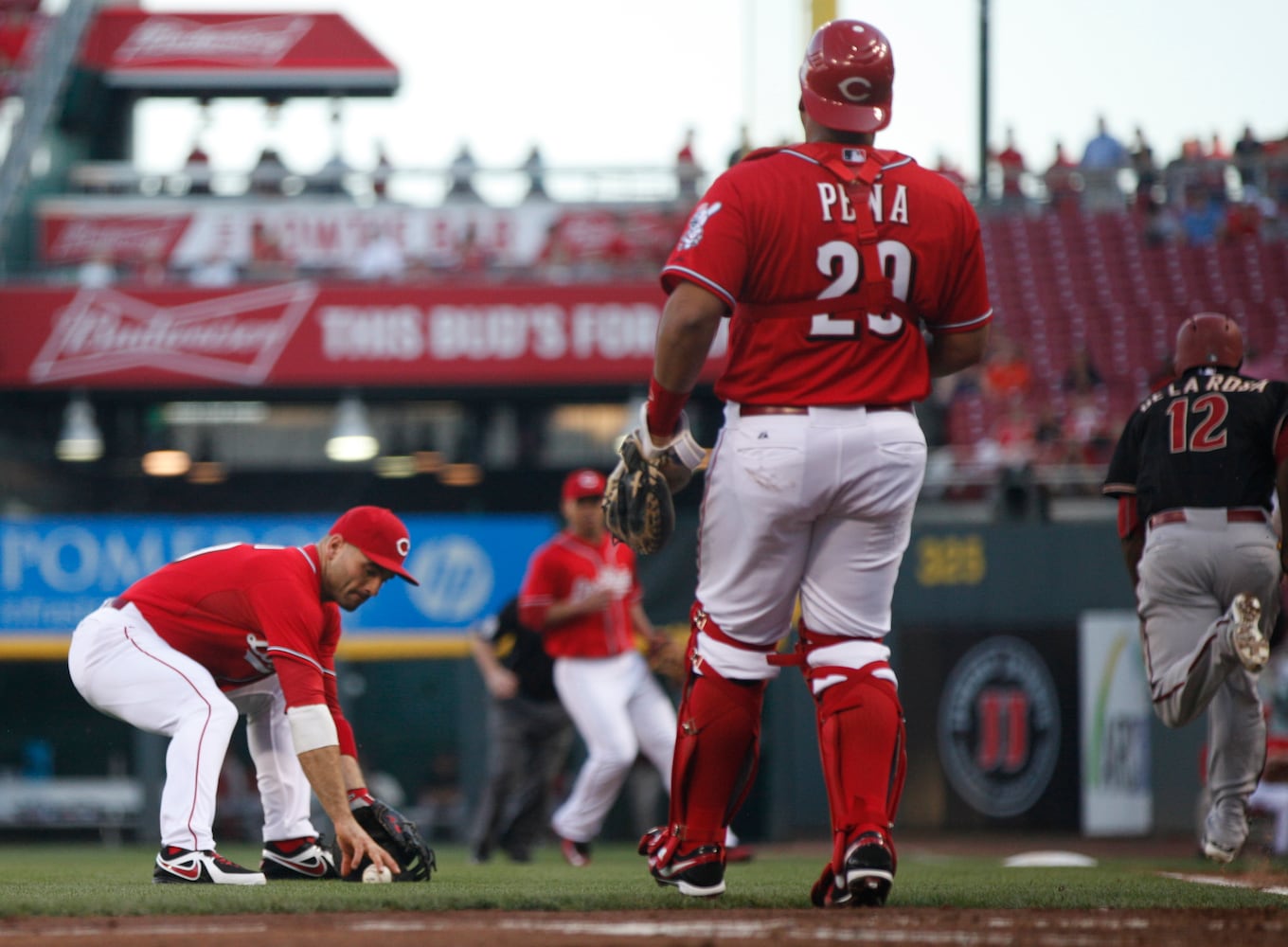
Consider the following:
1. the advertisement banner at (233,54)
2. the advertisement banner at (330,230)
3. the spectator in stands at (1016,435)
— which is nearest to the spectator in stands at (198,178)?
the advertisement banner at (330,230)

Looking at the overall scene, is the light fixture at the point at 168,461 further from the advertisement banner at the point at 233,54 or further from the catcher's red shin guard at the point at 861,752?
the catcher's red shin guard at the point at 861,752

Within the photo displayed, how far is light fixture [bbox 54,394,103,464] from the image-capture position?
16875 millimetres

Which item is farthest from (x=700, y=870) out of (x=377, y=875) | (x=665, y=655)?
(x=665, y=655)

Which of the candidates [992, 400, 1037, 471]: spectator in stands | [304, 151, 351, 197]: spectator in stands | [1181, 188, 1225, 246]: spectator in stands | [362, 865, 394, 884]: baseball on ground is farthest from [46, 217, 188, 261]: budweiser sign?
[362, 865, 394, 884]: baseball on ground

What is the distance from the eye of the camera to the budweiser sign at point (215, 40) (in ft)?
71.4

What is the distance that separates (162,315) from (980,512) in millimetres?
8055

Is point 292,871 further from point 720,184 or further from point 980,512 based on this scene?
point 980,512

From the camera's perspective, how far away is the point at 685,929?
342 centimetres

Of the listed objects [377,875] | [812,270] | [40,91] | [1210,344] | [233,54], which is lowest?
[377,875]

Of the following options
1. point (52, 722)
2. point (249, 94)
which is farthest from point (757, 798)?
point (249, 94)

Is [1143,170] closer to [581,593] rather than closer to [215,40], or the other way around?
[215,40]

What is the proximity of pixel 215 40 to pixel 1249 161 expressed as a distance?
42.2 ft

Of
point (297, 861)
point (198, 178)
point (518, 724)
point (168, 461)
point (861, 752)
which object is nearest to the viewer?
point (861, 752)

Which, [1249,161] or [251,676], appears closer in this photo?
[251,676]
